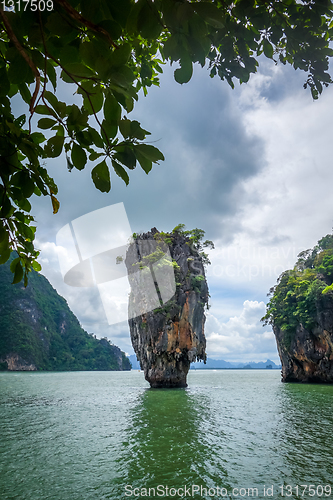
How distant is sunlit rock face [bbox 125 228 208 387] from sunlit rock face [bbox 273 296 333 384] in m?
9.51

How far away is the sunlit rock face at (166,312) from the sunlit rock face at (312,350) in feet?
31.2

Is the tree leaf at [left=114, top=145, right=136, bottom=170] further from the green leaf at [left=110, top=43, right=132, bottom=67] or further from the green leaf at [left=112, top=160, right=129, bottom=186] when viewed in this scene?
the green leaf at [left=110, top=43, right=132, bottom=67]

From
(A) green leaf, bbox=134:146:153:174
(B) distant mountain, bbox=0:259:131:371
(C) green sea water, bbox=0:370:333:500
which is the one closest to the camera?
(A) green leaf, bbox=134:146:153:174

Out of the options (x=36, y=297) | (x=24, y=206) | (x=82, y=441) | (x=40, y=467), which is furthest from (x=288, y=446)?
(x=36, y=297)

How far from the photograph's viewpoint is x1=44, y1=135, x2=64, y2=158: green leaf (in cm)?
87

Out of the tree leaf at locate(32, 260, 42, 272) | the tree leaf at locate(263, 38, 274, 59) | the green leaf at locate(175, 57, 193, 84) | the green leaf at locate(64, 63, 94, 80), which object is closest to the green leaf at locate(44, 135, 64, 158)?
the green leaf at locate(64, 63, 94, 80)

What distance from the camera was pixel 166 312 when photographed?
20594mm

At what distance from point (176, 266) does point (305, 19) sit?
2057 centimetres

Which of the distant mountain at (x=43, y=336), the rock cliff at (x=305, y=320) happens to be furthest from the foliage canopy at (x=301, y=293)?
the distant mountain at (x=43, y=336)

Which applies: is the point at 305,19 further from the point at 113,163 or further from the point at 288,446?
the point at 288,446

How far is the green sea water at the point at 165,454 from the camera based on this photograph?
517 centimetres
